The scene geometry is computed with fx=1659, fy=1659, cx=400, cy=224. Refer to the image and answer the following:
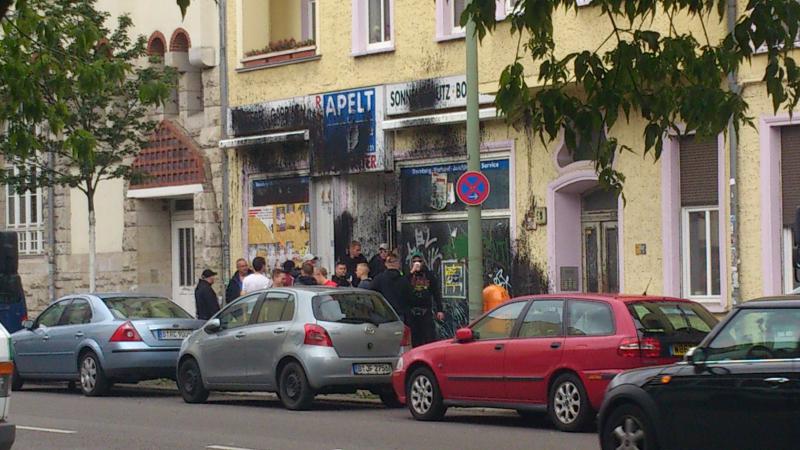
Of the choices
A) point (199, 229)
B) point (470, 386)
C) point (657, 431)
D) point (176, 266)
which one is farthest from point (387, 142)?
point (657, 431)

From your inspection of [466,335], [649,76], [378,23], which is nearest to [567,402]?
[466,335]

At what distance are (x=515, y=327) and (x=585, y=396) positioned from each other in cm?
145

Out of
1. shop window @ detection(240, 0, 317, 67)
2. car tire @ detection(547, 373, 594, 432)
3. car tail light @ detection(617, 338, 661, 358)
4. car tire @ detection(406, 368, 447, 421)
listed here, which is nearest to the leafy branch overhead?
car tail light @ detection(617, 338, 661, 358)

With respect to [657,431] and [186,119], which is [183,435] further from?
[186,119]

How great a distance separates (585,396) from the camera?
16500mm

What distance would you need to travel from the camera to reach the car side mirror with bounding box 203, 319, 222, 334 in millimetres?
21312

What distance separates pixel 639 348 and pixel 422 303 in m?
6.70

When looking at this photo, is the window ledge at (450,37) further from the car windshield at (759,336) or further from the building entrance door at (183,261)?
the car windshield at (759,336)

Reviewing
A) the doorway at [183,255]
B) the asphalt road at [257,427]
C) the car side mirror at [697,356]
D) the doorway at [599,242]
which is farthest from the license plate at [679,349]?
the doorway at [183,255]

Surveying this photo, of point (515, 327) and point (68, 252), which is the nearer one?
point (515, 327)

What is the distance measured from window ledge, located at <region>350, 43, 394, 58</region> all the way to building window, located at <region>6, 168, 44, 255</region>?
1104cm

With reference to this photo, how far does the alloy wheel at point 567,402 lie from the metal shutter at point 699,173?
7.28 metres

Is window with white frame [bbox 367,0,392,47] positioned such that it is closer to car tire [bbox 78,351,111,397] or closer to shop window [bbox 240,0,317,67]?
shop window [bbox 240,0,317,67]

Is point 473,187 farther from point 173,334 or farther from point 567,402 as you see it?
point 567,402
